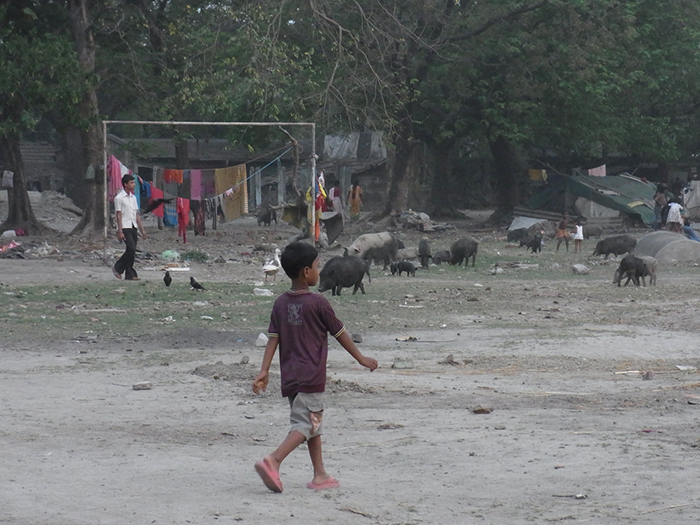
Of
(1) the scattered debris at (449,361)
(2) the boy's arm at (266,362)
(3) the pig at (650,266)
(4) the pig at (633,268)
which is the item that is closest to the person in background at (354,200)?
(3) the pig at (650,266)

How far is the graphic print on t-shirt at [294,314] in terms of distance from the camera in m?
5.58

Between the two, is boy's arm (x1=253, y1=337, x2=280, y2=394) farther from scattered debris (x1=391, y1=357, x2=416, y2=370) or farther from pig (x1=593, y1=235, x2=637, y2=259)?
pig (x1=593, y1=235, x2=637, y2=259)

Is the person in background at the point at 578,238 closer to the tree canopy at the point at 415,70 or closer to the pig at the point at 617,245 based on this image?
the pig at the point at 617,245

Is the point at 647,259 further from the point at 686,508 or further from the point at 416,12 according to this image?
the point at 416,12

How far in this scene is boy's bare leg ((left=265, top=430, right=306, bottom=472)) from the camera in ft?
17.8

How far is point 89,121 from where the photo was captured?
26.8 meters

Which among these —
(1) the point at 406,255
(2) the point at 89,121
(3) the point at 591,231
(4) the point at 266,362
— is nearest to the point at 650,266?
(1) the point at 406,255

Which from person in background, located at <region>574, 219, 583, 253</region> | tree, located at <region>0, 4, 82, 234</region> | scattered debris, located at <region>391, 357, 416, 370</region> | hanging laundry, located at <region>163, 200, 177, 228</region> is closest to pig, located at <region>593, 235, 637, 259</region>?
person in background, located at <region>574, 219, 583, 253</region>

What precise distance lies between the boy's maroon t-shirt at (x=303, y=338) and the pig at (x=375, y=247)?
16.4 metres

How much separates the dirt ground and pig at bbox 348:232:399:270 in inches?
309

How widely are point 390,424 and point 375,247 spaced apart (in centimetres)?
1543

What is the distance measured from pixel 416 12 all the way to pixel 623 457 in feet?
89.3

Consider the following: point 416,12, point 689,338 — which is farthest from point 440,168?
point 689,338

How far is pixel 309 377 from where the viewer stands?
5551mm
